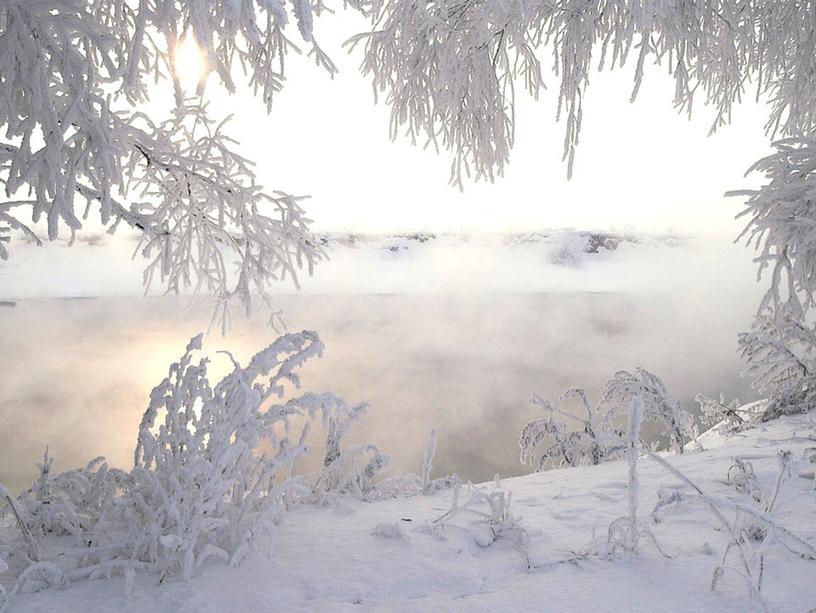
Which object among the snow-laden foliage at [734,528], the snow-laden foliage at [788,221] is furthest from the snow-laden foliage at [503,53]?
the snow-laden foliage at [734,528]

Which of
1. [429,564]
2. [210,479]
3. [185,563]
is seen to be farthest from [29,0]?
[429,564]

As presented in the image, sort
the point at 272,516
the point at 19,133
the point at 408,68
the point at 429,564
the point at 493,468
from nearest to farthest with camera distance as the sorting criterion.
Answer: the point at 19,133, the point at 429,564, the point at 272,516, the point at 408,68, the point at 493,468

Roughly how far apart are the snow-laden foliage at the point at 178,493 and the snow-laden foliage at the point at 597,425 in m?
3.13

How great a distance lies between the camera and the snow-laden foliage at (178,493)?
1729mm

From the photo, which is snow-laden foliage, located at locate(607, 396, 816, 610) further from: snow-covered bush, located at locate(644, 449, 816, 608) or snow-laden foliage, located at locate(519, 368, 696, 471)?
snow-laden foliage, located at locate(519, 368, 696, 471)

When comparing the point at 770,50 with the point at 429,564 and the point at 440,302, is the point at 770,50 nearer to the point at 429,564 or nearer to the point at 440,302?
the point at 429,564

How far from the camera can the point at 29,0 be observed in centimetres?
148

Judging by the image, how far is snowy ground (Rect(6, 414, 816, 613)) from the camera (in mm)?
1522

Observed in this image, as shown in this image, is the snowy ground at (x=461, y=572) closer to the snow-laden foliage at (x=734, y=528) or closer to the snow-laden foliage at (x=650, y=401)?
the snow-laden foliage at (x=734, y=528)

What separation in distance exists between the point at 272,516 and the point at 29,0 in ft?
5.88

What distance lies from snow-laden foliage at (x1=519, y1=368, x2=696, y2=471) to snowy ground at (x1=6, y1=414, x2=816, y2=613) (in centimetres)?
253

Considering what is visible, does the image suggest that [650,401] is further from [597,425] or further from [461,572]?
[461,572]

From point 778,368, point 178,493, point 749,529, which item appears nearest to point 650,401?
point 778,368

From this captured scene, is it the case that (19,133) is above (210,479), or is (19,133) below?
above
